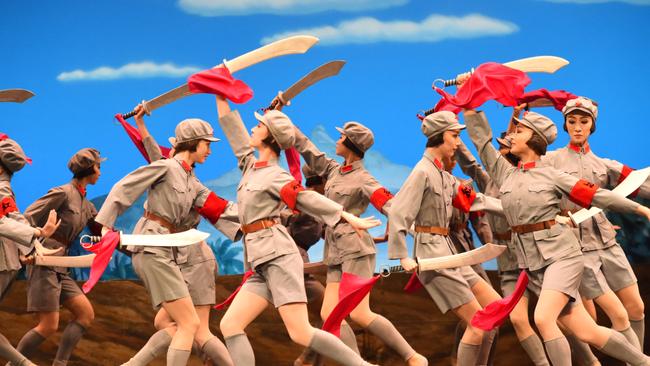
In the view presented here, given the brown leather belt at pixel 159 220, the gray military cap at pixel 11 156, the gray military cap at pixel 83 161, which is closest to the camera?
the brown leather belt at pixel 159 220

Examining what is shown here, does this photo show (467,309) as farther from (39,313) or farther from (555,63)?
(39,313)

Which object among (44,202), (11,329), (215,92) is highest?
(215,92)

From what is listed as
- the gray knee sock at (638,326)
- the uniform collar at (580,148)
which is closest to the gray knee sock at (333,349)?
the gray knee sock at (638,326)

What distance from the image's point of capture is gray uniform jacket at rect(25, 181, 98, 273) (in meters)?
7.87

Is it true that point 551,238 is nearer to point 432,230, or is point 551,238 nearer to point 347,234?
point 432,230

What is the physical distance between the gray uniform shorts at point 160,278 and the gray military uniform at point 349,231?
1203mm

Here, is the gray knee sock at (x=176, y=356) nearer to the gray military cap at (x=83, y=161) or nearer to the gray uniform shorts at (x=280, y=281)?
the gray uniform shorts at (x=280, y=281)

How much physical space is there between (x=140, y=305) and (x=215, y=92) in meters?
2.76

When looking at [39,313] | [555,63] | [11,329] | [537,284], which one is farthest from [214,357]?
[555,63]

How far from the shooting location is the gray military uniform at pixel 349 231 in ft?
23.9

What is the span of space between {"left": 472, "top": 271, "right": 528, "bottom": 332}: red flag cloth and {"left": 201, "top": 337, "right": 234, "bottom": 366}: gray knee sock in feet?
5.25

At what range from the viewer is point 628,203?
252 inches

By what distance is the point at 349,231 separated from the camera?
290 inches

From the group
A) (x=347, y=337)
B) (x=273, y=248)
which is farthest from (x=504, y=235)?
(x=273, y=248)
